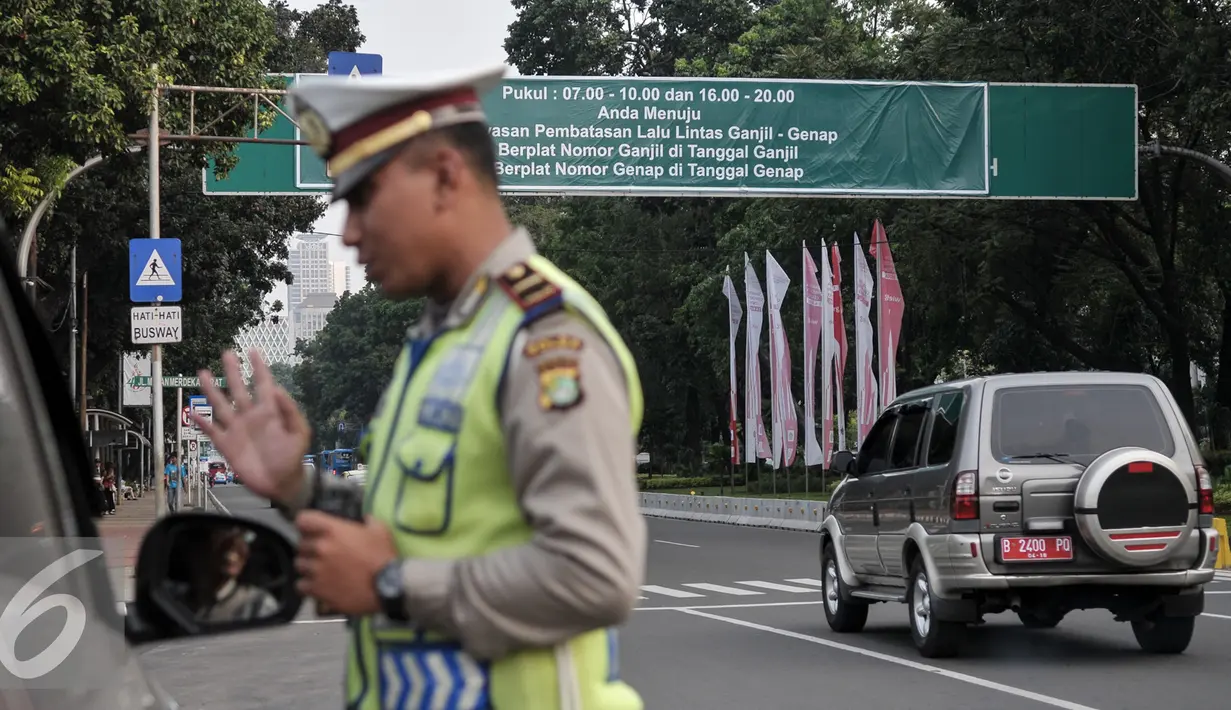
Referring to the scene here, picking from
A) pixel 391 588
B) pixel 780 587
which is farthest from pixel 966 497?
pixel 391 588

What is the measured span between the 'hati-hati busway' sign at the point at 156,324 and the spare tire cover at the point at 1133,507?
38.9 ft

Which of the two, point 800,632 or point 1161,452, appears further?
point 800,632

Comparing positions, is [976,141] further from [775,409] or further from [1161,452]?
[1161,452]

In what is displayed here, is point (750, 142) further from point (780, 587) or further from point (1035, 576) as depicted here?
point (1035, 576)

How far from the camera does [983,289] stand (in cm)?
3669

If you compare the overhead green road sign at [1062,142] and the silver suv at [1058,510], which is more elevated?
the overhead green road sign at [1062,142]

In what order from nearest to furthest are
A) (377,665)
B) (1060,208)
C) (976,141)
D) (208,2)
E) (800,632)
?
(377,665), (800,632), (208,2), (976,141), (1060,208)

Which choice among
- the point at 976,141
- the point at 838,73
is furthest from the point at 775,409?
the point at 976,141

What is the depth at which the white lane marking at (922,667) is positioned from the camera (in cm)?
1029

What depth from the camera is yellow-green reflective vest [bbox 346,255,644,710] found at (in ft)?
7.54

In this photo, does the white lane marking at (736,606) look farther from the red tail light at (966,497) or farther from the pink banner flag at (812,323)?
the pink banner flag at (812,323)

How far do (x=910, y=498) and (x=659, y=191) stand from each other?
1439 cm

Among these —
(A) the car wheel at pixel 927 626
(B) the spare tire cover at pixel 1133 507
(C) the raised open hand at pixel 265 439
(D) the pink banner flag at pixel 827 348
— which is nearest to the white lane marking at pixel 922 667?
(A) the car wheel at pixel 927 626

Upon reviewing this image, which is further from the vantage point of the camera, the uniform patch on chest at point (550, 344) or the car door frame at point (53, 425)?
the car door frame at point (53, 425)
